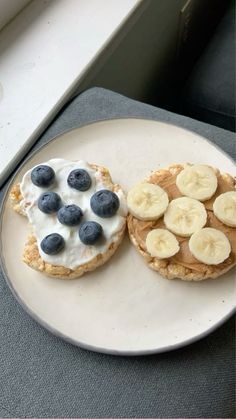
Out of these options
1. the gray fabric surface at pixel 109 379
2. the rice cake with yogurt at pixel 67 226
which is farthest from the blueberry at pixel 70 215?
the gray fabric surface at pixel 109 379

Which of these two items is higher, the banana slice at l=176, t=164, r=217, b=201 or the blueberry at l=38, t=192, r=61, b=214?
the blueberry at l=38, t=192, r=61, b=214

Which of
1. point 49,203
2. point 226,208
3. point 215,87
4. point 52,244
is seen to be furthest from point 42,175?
point 215,87

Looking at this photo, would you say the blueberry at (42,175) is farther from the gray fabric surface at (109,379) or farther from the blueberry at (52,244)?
the gray fabric surface at (109,379)

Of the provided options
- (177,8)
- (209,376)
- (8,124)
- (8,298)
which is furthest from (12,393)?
(177,8)

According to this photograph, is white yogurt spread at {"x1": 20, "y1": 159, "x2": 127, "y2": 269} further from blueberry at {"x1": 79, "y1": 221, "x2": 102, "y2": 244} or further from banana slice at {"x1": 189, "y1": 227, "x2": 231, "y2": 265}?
banana slice at {"x1": 189, "y1": 227, "x2": 231, "y2": 265}

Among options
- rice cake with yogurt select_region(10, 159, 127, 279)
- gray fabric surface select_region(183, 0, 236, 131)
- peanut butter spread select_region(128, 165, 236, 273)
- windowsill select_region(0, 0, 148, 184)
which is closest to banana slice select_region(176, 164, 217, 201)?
peanut butter spread select_region(128, 165, 236, 273)

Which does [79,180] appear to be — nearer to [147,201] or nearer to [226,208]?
[147,201]

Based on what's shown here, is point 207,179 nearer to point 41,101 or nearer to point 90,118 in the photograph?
point 90,118
